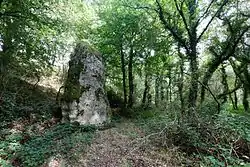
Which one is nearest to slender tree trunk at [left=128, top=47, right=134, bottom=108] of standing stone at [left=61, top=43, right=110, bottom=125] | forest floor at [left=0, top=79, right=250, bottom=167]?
standing stone at [left=61, top=43, right=110, bottom=125]

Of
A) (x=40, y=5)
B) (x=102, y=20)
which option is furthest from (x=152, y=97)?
(x=40, y=5)

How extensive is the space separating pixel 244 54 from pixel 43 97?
10.7 meters

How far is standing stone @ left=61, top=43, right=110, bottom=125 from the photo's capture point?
854cm

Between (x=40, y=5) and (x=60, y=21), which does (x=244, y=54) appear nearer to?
(x=60, y=21)

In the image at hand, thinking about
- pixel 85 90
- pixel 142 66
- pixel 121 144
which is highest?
pixel 142 66

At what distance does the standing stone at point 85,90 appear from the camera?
28.0 ft

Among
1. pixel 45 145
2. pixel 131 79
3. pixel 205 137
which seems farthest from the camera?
pixel 131 79

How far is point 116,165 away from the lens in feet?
19.6

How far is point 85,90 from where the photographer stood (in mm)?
8898

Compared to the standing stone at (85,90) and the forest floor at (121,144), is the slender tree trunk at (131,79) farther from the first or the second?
→ the forest floor at (121,144)

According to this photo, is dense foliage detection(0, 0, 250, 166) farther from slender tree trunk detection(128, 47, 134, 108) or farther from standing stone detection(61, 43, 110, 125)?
standing stone detection(61, 43, 110, 125)

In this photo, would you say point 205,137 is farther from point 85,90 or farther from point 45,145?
point 45,145

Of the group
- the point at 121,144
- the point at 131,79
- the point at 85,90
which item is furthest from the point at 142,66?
the point at 121,144

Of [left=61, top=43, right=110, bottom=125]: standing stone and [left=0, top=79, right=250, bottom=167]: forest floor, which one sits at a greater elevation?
[left=61, top=43, right=110, bottom=125]: standing stone
